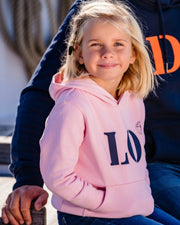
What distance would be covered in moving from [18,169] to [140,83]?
0.42 m

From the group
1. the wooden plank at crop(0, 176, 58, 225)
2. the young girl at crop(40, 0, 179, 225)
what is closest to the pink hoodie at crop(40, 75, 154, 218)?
the young girl at crop(40, 0, 179, 225)

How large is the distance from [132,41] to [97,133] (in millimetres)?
293

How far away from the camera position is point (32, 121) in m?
1.65

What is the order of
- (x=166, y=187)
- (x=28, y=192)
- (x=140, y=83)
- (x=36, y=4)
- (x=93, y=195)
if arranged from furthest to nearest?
(x=36, y=4) < (x=166, y=187) < (x=140, y=83) < (x=28, y=192) < (x=93, y=195)

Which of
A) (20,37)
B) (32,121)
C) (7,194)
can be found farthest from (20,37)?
(32,121)

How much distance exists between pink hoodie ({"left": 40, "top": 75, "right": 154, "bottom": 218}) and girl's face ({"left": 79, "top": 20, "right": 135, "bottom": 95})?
4 centimetres

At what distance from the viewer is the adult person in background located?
5.32 feet

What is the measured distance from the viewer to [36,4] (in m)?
3.46

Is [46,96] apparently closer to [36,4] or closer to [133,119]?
[133,119]

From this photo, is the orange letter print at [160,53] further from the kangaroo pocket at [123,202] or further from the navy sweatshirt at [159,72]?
the kangaroo pocket at [123,202]

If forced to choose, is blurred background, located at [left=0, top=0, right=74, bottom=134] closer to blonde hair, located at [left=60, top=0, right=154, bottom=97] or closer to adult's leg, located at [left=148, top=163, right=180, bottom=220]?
adult's leg, located at [left=148, top=163, right=180, bottom=220]

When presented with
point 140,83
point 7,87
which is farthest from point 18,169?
point 7,87

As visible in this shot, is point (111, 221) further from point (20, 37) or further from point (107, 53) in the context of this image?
point (20, 37)

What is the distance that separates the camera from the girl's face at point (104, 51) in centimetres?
146
